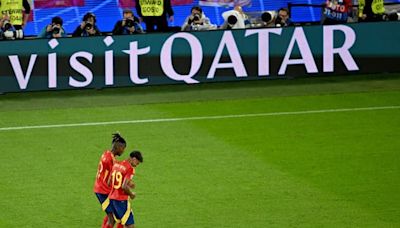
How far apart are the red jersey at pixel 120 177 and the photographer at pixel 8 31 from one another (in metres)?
10.9

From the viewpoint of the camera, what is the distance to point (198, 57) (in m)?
22.5

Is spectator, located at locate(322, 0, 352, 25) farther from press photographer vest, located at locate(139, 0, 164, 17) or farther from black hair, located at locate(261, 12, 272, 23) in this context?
press photographer vest, located at locate(139, 0, 164, 17)

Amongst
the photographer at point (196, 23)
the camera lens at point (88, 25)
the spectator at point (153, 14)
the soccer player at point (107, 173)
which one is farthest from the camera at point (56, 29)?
the soccer player at point (107, 173)

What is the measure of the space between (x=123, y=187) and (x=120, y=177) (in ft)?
0.41

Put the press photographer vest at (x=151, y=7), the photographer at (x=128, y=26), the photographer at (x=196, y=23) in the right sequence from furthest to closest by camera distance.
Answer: the press photographer vest at (x=151, y=7) < the photographer at (x=196, y=23) < the photographer at (x=128, y=26)

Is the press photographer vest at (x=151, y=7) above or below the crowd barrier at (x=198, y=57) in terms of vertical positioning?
above

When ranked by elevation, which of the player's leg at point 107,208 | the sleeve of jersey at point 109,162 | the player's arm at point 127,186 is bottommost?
the player's leg at point 107,208

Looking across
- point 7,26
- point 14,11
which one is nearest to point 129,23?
point 7,26

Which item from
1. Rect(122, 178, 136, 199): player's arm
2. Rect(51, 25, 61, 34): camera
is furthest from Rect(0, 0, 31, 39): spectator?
Rect(122, 178, 136, 199): player's arm

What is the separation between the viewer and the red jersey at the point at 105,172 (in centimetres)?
1255

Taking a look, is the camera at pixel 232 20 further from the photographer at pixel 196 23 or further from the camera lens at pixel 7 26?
the camera lens at pixel 7 26

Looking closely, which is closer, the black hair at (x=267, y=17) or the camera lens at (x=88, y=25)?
the camera lens at (x=88, y=25)

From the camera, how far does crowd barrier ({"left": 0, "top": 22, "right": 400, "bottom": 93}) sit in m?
21.8

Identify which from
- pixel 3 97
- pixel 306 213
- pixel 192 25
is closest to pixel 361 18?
pixel 192 25
